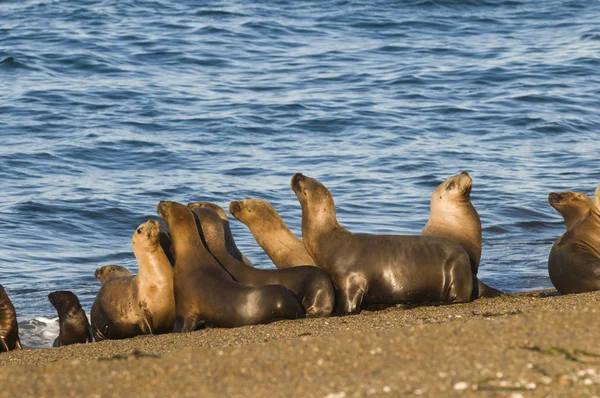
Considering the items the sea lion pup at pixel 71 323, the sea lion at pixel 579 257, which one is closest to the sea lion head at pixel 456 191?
the sea lion at pixel 579 257

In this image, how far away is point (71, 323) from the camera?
28.4 feet

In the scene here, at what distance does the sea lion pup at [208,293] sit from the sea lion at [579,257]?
224 cm

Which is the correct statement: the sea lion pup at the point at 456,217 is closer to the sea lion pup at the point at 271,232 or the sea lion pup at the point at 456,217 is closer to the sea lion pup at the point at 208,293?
the sea lion pup at the point at 271,232

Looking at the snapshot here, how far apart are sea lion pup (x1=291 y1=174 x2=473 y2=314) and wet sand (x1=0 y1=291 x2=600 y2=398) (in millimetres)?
2531

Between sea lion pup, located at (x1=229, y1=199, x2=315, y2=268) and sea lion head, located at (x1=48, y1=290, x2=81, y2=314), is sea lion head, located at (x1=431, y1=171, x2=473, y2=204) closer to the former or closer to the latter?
sea lion pup, located at (x1=229, y1=199, x2=315, y2=268)

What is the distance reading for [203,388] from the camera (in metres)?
4.73

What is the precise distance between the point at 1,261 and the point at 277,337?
5.51m

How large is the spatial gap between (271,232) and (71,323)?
1.77 m

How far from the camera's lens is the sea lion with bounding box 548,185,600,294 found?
8680 mm

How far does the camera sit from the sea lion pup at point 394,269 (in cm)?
852

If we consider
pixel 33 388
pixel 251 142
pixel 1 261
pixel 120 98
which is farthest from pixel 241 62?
pixel 33 388

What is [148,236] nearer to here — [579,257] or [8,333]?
[8,333]

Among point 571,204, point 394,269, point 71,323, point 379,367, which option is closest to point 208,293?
point 71,323

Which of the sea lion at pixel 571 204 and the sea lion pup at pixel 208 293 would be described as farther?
the sea lion at pixel 571 204
